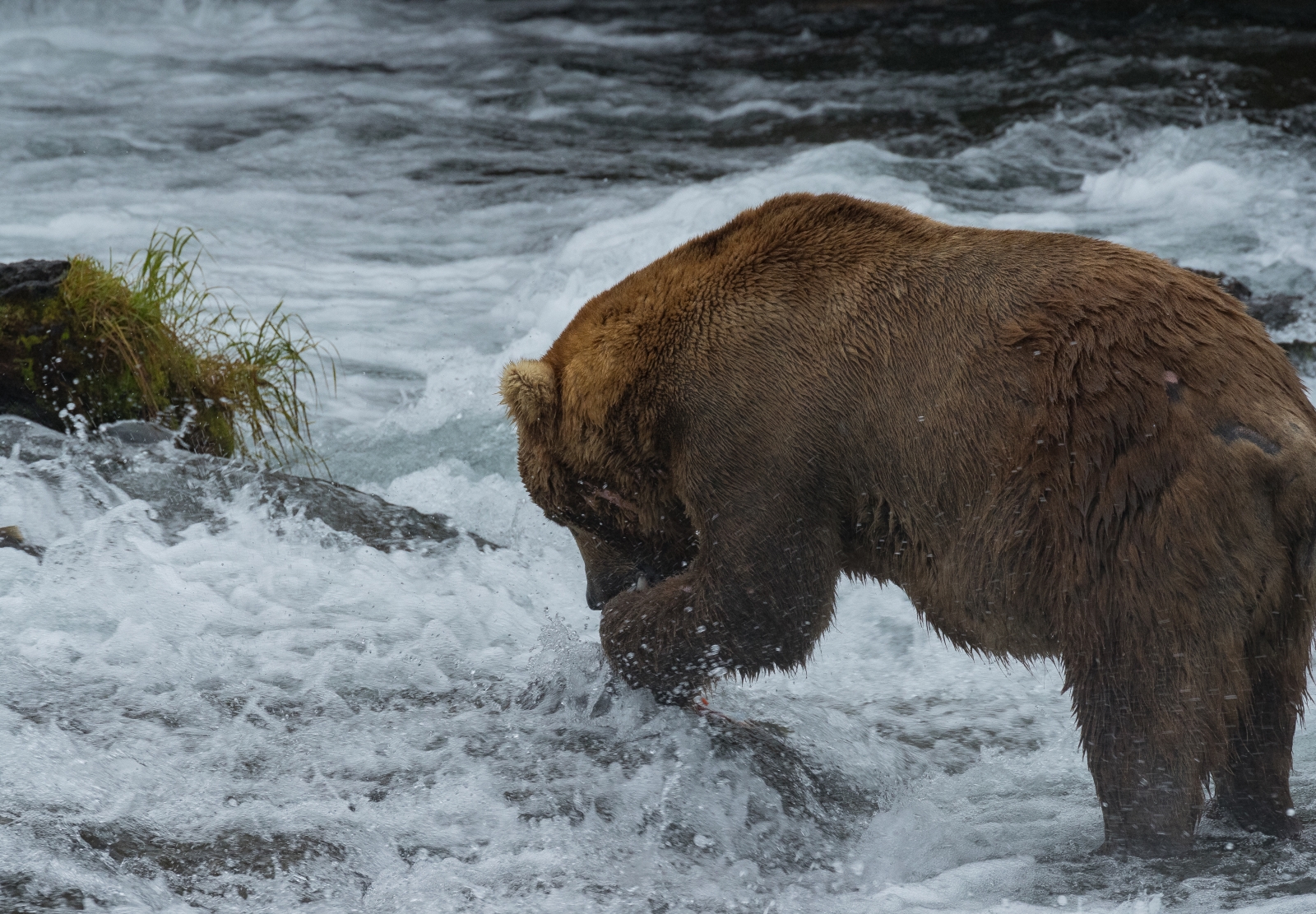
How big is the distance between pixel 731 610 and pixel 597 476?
557 millimetres

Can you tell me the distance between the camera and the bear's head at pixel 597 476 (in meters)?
3.83

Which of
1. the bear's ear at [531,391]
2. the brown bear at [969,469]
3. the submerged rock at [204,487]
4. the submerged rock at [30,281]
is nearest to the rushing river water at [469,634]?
the submerged rock at [204,487]

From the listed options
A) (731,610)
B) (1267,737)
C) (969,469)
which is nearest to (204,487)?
(731,610)

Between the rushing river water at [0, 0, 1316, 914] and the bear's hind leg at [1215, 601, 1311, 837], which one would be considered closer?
the bear's hind leg at [1215, 601, 1311, 837]

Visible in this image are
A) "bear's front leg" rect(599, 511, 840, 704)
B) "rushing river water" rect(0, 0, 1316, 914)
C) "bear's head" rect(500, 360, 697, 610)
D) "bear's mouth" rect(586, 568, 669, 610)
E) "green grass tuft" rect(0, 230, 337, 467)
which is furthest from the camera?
"green grass tuft" rect(0, 230, 337, 467)

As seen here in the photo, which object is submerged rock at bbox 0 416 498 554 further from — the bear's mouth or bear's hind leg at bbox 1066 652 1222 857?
bear's hind leg at bbox 1066 652 1222 857

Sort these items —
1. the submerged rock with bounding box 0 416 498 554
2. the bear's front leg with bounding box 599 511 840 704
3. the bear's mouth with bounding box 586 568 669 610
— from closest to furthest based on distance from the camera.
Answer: the bear's front leg with bounding box 599 511 840 704
the bear's mouth with bounding box 586 568 669 610
the submerged rock with bounding box 0 416 498 554

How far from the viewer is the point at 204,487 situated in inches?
207

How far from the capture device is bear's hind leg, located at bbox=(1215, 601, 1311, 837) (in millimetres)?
3139

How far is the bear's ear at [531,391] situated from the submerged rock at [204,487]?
5.09ft

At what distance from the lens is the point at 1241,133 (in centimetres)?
1157

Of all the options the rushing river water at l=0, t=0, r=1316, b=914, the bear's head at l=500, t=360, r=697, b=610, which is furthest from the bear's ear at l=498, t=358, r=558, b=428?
the rushing river water at l=0, t=0, r=1316, b=914

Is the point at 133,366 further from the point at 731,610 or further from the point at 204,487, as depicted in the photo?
the point at 731,610

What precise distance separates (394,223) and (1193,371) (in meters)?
8.66
